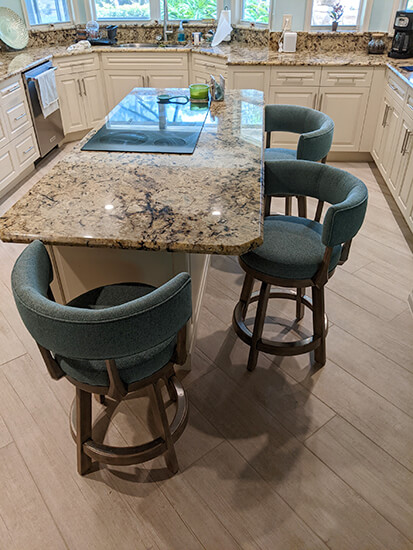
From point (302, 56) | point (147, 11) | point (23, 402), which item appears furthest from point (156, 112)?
point (147, 11)

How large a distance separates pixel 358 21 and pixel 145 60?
226 cm

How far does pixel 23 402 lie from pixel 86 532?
71 centimetres

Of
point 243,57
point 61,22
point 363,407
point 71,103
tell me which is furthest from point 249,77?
point 363,407

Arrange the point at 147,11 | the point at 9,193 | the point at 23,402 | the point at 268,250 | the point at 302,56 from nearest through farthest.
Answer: the point at 268,250 < the point at 23,402 < the point at 9,193 < the point at 302,56 < the point at 147,11

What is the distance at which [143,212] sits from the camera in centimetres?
157

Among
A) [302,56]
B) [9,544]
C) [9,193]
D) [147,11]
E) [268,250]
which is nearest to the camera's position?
[9,544]

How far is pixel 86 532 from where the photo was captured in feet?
5.04

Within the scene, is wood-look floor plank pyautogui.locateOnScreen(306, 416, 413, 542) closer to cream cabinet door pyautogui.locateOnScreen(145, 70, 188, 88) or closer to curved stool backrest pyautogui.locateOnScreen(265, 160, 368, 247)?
curved stool backrest pyautogui.locateOnScreen(265, 160, 368, 247)

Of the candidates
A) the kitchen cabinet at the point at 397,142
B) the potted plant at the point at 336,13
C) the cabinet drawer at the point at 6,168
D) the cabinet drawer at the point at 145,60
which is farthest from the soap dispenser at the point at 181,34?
the cabinet drawer at the point at 6,168

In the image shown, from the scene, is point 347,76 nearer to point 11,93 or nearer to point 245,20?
point 245,20

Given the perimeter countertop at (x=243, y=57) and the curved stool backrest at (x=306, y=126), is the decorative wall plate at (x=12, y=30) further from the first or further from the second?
the curved stool backrest at (x=306, y=126)

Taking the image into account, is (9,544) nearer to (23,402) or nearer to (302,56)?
(23,402)

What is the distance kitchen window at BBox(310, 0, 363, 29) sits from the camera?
4.46 m

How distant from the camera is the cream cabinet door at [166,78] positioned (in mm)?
4832
